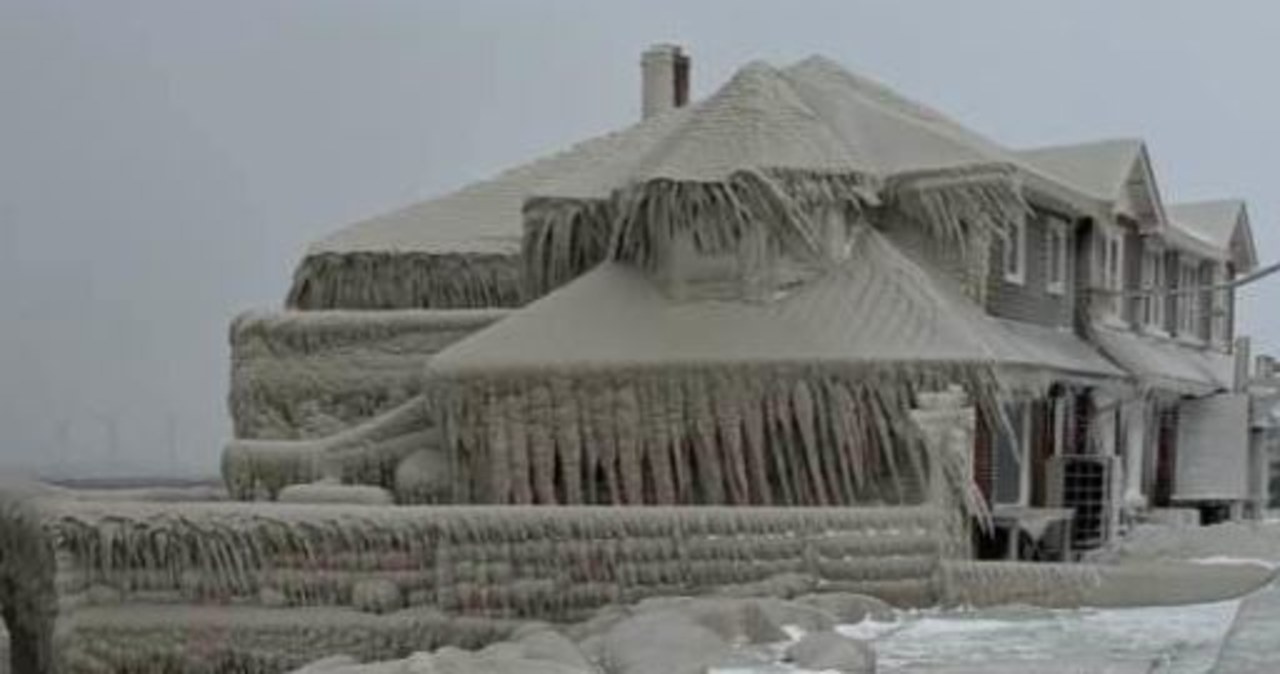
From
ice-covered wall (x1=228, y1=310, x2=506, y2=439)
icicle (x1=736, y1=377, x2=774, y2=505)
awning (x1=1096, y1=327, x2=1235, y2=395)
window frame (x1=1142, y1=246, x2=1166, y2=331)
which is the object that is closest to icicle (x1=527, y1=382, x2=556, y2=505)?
icicle (x1=736, y1=377, x2=774, y2=505)

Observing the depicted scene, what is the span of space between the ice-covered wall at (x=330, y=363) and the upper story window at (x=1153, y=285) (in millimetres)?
11259

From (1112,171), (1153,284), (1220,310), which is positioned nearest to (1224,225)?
(1220,310)

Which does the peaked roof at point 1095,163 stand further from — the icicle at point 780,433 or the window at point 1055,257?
the icicle at point 780,433

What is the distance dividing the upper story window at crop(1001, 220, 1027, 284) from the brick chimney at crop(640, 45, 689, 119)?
25.0ft

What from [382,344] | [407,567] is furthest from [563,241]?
[407,567]

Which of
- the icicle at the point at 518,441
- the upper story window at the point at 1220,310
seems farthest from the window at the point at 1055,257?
the upper story window at the point at 1220,310

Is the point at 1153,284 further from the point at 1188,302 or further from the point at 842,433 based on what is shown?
the point at 842,433

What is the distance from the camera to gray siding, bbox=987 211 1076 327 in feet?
72.0

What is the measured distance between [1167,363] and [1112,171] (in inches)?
150

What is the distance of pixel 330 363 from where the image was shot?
2452cm

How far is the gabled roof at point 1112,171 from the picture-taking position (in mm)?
25094

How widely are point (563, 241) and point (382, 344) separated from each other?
3414mm

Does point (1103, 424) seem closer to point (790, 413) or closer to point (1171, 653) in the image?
point (790, 413)

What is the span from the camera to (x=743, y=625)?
1308 cm
